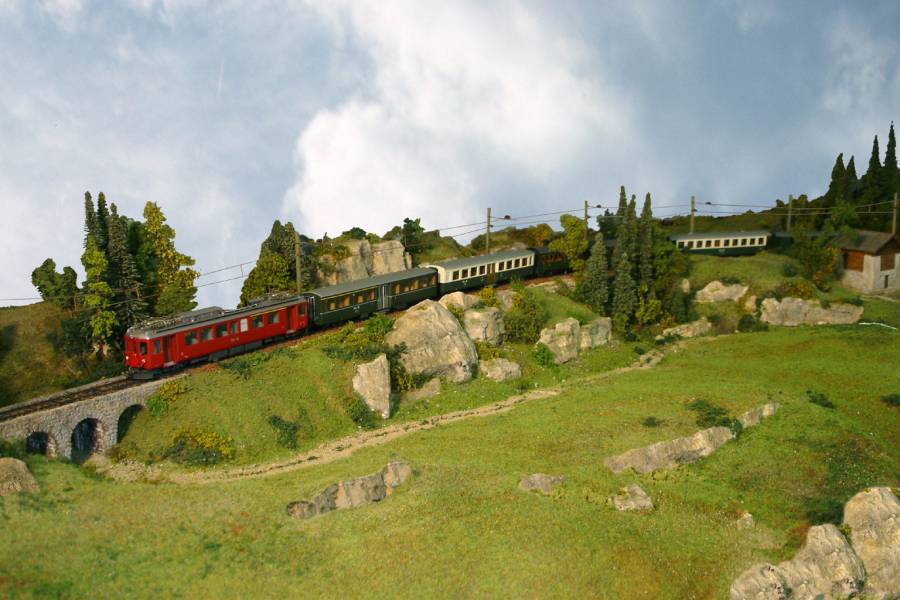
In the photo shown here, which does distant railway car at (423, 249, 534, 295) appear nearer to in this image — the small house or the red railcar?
the red railcar

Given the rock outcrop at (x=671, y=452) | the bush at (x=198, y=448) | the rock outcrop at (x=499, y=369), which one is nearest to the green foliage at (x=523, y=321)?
the rock outcrop at (x=499, y=369)

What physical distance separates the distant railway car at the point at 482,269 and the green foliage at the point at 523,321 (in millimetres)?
5391

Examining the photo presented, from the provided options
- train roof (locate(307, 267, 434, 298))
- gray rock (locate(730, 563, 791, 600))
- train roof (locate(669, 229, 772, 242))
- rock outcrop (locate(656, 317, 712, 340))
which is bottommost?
gray rock (locate(730, 563, 791, 600))

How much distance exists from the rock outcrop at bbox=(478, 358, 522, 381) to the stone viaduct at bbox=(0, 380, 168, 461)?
24.6 meters

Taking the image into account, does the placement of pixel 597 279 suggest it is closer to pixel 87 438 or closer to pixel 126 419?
pixel 126 419

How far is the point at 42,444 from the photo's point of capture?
42875mm

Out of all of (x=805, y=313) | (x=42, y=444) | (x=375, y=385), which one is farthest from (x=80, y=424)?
(x=805, y=313)

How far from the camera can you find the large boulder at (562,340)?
63.8 metres

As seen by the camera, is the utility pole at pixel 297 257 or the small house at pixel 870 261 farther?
the small house at pixel 870 261

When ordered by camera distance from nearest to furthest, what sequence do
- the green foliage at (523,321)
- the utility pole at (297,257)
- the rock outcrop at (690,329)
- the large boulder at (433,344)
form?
the large boulder at (433,344)
the utility pole at (297,257)
the green foliage at (523,321)
the rock outcrop at (690,329)

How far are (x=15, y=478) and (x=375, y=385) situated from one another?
895 inches

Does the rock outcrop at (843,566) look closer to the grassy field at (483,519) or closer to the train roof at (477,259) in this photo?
the grassy field at (483,519)

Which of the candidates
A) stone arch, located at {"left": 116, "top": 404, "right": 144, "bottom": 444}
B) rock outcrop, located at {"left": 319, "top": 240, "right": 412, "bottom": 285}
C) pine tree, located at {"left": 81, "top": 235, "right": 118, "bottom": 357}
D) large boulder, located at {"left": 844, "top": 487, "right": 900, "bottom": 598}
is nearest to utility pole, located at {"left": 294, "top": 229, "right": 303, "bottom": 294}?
rock outcrop, located at {"left": 319, "top": 240, "right": 412, "bottom": 285}

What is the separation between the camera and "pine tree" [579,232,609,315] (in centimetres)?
7031
